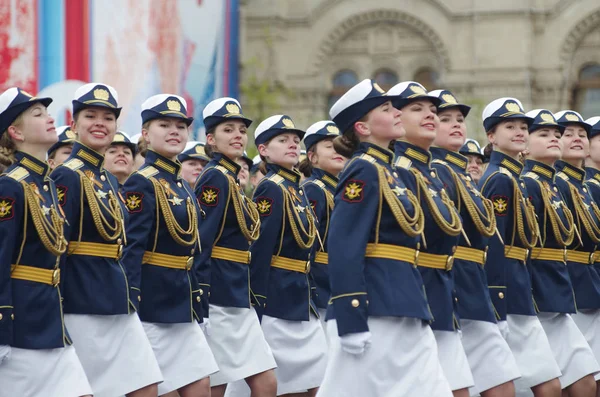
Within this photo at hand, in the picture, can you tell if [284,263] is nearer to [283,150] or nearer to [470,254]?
[283,150]

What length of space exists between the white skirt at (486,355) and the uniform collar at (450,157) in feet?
3.42

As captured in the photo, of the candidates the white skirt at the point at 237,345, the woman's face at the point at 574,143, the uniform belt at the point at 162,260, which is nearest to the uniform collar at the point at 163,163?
the uniform belt at the point at 162,260

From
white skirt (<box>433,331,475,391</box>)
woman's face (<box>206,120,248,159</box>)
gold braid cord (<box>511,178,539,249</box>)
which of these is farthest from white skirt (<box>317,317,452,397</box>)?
woman's face (<box>206,120,248,159</box>)

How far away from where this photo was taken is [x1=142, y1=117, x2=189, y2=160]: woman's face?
9.38m

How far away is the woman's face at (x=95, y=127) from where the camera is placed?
853 centimetres

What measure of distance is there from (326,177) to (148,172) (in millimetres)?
2732

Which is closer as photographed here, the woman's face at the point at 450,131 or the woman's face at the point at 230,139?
the woman's face at the point at 450,131

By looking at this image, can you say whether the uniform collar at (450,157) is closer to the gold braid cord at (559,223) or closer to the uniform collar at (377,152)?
the gold braid cord at (559,223)

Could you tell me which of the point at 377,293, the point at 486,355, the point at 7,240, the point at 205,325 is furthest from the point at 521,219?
the point at 7,240

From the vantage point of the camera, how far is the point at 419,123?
26.3 feet

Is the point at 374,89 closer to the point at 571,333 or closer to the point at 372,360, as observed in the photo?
the point at 372,360

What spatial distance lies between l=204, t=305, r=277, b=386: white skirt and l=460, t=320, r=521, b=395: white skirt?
170 cm

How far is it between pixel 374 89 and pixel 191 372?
251cm

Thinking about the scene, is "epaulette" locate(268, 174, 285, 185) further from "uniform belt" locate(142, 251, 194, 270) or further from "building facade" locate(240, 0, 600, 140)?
"building facade" locate(240, 0, 600, 140)
